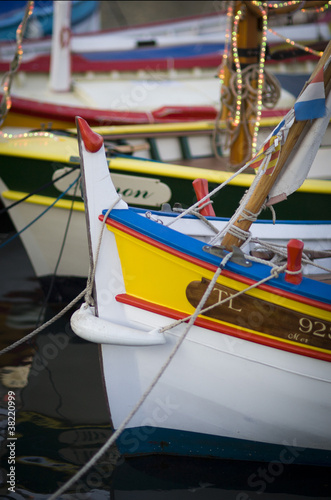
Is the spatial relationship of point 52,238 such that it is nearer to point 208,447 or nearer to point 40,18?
point 208,447

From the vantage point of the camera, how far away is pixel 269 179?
3.04m

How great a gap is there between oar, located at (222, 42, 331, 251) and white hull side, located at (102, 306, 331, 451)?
50 cm

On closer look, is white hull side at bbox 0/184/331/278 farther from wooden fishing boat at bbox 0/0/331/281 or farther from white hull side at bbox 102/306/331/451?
white hull side at bbox 102/306/331/451

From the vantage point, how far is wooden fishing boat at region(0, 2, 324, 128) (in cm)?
812

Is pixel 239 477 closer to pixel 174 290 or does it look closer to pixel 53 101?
pixel 174 290

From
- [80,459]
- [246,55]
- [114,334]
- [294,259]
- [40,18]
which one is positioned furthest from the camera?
[40,18]

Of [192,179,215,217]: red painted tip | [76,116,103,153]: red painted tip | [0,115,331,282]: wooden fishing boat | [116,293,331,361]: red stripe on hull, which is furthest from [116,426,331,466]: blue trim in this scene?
[0,115,331,282]: wooden fishing boat

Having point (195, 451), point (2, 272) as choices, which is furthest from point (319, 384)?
point (2, 272)

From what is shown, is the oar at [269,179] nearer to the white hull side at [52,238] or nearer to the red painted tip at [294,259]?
the red painted tip at [294,259]

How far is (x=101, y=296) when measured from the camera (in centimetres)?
320

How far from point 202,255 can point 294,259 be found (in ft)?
1.46

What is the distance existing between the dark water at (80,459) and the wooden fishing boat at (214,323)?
0.70ft

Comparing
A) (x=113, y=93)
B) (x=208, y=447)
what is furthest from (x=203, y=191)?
(x=113, y=93)

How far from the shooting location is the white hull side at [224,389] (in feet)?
10.1
